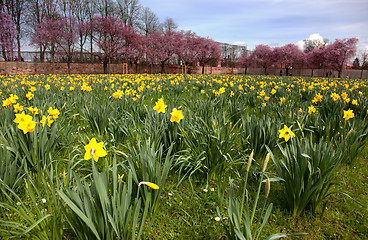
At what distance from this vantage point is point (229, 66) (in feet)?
179

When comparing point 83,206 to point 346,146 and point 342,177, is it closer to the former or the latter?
point 342,177

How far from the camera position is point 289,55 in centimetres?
4322

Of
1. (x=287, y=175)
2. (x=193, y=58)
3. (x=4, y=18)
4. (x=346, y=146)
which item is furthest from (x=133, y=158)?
(x=193, y=58)

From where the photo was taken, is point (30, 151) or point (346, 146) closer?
point (30, 151)

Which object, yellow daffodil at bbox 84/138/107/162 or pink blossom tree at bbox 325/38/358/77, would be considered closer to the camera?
yellow daffodil at bbox 84/138/107/162

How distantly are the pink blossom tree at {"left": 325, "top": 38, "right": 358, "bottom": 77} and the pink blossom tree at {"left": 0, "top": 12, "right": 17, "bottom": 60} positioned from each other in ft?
142

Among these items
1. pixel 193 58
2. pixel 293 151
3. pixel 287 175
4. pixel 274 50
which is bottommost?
pixel 287 175

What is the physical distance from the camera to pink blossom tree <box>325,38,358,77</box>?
1308 inches

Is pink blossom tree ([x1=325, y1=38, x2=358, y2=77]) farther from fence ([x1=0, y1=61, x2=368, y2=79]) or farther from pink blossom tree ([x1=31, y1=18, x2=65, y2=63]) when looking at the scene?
pink blossom tree ([x1=31, y1=18, x2=65, y2=63])

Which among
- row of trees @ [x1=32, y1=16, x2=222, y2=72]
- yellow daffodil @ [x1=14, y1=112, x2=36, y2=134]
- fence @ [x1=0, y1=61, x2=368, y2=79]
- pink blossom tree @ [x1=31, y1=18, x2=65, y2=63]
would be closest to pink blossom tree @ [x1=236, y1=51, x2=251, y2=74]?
fence @ [x1=0, y1=61, x2=368, y2=79]

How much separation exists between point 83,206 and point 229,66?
56654 mm

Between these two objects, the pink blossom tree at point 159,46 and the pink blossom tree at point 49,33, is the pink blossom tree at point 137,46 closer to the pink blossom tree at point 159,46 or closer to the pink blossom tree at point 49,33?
the pink blossom tree at point 159,46

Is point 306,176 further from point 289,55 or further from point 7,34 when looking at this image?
point 289,55

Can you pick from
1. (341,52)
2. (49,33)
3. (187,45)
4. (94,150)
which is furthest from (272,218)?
(341,52)
